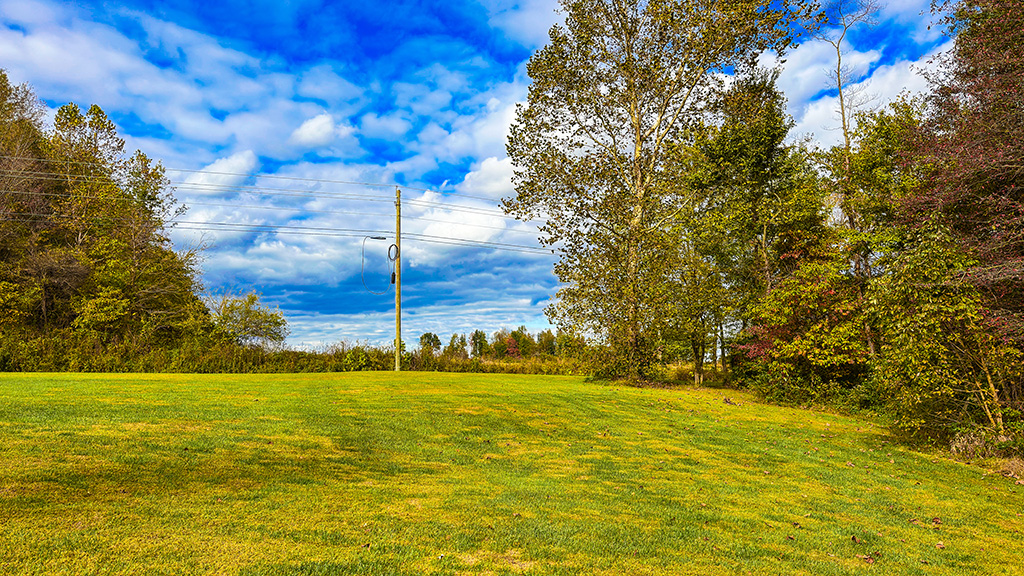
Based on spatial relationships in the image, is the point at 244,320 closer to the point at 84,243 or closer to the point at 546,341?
the point at 84,243

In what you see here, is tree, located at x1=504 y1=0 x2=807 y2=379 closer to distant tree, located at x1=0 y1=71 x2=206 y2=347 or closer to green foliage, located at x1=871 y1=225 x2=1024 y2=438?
green foliage, located at x1=871 y1=225 x2=1024 y2=438

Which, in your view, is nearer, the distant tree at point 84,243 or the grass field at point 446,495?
the grass field at point 446,495

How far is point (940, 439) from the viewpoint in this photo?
1176cm

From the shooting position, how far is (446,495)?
19.9ft

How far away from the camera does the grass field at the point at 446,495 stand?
412cm

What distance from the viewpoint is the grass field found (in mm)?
4125

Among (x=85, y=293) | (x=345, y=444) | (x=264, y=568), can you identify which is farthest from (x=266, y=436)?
(x=85, y=293)

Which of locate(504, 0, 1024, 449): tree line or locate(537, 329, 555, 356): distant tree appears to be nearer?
locate(504, 0, 1024, 449): tree line

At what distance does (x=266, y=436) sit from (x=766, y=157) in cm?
2535

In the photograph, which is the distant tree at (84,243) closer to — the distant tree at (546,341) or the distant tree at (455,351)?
the distant tree at (455,351)

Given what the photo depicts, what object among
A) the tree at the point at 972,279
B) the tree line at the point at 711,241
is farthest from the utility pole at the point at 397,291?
the tree at the point at 972,279

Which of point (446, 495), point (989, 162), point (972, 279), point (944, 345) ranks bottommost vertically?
point (446, 495)

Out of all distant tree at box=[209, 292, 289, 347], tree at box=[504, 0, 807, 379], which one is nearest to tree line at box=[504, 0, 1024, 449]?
tree at box=[504, 0, 807, 379]

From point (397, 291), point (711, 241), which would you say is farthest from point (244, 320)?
point (711, 241)
